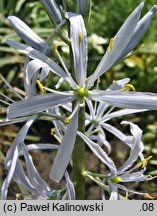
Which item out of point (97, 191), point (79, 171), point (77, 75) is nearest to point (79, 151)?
point (79, 171)

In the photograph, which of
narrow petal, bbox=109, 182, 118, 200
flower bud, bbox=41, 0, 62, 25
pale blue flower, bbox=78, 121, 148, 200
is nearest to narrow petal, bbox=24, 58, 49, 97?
flower bud, bbox=41, 0, 62, 25

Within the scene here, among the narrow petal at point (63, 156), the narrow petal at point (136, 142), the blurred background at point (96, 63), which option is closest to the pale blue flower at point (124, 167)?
the narrow petal at point (136, 142)

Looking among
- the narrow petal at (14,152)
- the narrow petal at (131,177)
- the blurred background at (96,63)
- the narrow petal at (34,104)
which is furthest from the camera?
the blurred background at (96,63)

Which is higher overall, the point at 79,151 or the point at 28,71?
the point at 28,71

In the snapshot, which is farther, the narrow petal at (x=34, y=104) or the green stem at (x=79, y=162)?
the green stem at (x=79, y=162)

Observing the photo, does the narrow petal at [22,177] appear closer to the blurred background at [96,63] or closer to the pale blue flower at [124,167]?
the pale blue flower at [124,167]

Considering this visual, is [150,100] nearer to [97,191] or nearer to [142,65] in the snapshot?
[97,191]
